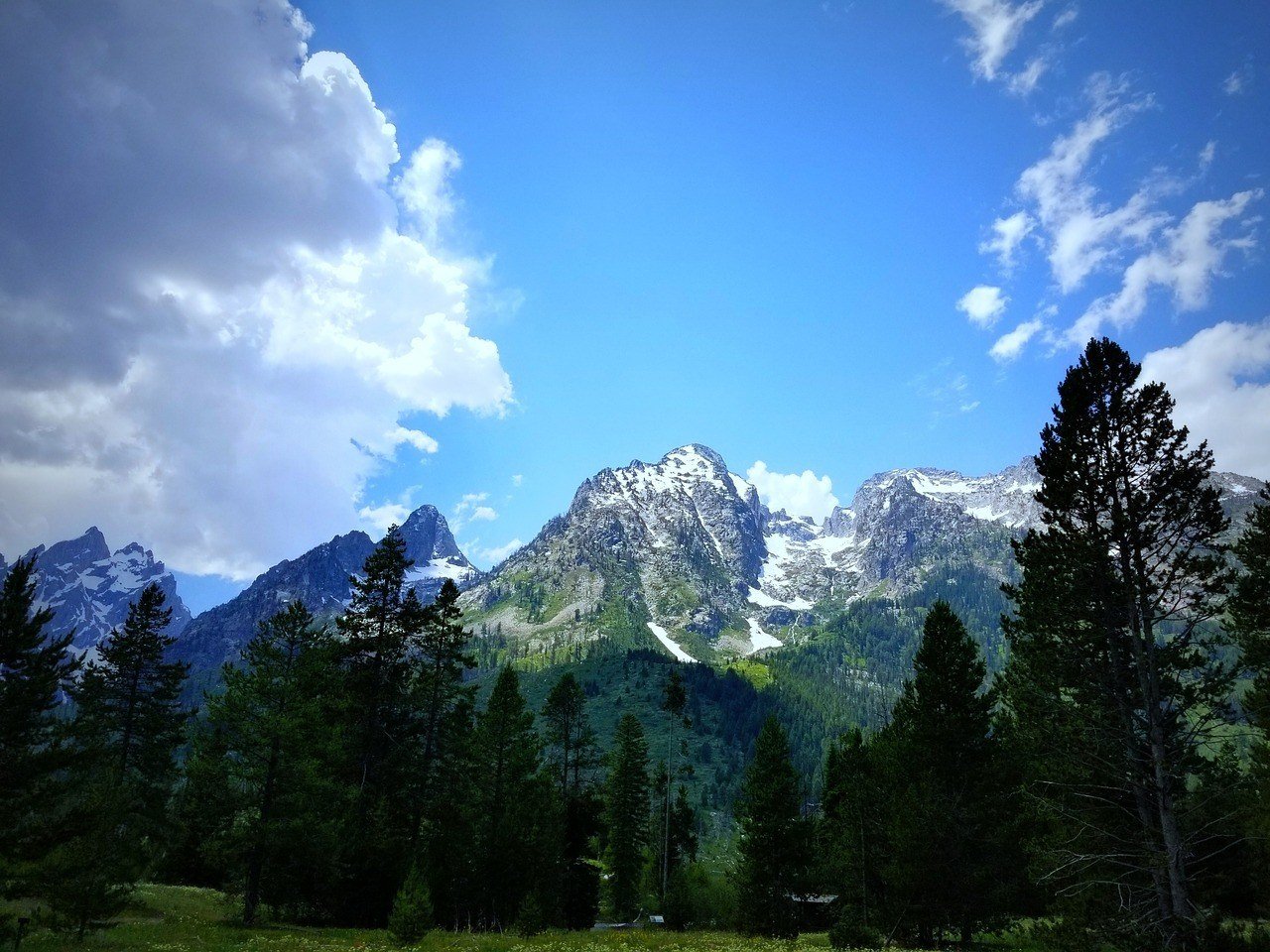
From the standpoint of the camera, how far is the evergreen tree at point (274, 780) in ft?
97.3

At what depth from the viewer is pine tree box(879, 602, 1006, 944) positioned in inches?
A: 1133

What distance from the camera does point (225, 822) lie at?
99.1ft

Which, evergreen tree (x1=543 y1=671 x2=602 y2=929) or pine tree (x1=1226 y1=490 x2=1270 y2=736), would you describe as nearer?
pine tree (x1=1226 y1=490 x2=1270 y2=736)

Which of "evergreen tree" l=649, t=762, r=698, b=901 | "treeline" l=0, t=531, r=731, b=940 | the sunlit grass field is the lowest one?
"evergreen tree" l=649, t=762, r=698, b=901

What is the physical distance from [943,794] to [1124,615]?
55.1ft

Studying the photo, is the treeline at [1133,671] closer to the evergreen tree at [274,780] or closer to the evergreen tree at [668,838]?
the evergreen tree at [274,780]

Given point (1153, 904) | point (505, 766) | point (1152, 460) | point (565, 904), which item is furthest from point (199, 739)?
point (1152, 460)

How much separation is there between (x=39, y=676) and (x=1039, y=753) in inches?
1211

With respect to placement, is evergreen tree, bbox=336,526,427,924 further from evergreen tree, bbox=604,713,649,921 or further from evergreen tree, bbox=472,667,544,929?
evergreen tree, bbox=604,713,649,921

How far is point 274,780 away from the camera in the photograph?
30.8 meters

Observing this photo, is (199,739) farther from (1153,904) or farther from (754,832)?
(1153,904)

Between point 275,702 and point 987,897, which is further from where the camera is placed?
point 275,702

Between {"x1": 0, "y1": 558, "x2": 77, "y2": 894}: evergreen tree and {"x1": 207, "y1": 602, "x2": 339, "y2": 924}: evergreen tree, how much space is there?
28.1 feet

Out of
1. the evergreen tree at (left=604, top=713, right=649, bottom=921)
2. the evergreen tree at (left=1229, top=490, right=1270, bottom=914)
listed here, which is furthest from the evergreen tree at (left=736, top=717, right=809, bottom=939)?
the evergreen tree at (left=1229, top=490, right=1270, bottom=914)
